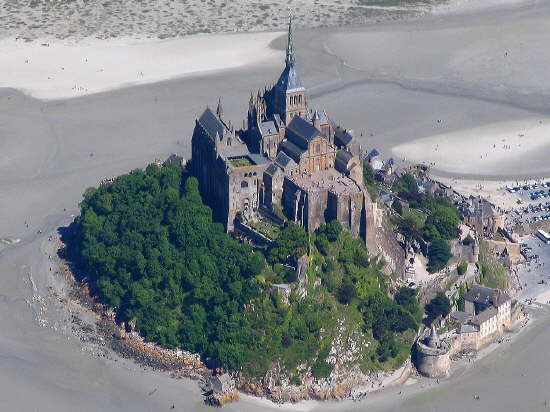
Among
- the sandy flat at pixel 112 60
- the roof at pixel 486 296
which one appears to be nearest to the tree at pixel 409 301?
the roof at pixel 486 296

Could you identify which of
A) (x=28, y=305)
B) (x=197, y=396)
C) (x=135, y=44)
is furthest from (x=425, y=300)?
(x=135, y=44)

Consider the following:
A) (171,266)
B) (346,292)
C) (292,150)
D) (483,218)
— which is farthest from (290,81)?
(483,218)

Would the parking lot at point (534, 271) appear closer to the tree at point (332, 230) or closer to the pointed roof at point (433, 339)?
the pointed roof at point (433, 339)

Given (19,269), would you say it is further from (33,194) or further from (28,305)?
(33,194)

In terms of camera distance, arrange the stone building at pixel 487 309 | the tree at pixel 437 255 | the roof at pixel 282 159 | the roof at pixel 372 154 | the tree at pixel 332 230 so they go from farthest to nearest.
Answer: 1. the roof at pixel 372 154
2. the tree at pixel 437 255
3. the roof at pixel 282 159
4. the stone building at pixel 487 309
5. the tree at pixel 332 230

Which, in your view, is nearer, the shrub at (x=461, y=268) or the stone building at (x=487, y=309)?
the stone building at (x=487, y=309)

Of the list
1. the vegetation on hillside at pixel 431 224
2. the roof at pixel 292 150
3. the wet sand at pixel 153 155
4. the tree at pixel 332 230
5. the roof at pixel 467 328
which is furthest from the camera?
the vegetation on hillside at pixel 431 224

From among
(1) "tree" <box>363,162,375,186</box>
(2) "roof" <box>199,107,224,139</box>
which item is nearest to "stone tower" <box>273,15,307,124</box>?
(2) "roof" <box>199,107,224,139</box>
